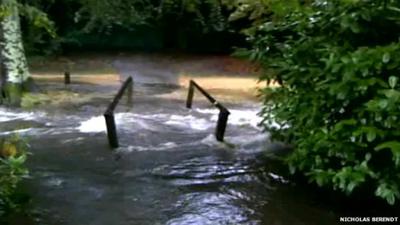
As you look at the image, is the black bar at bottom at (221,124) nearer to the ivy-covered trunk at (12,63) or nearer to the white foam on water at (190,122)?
the white foam on water at (190,122)

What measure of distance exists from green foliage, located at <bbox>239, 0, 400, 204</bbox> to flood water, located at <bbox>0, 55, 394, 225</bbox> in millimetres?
581

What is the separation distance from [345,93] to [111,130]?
12.0ft

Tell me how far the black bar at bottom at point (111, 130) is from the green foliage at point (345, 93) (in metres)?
2.21

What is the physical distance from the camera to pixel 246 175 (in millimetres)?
6148

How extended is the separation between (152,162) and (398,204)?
2909 millimetres

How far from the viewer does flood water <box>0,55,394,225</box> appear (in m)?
4.90

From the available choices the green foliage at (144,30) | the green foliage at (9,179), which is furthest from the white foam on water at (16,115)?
the green foliage at (144,30)

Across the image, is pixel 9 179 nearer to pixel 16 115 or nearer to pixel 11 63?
pixel 16 115

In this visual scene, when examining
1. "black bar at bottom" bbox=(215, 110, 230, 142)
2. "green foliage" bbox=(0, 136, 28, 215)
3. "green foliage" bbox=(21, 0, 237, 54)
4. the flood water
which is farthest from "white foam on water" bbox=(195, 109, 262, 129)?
"green foliage" bbox=(21, 0, 237, 54)

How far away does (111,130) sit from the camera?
281 inches

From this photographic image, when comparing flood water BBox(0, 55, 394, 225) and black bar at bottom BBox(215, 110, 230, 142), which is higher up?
black bar at bottom BBox(215, 110, 230, 142)

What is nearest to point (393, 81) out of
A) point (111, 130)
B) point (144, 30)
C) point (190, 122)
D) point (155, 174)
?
point (155, 174)

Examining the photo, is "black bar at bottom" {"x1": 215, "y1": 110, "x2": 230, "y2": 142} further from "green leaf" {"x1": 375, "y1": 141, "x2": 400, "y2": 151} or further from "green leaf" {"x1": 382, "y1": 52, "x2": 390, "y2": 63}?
"green leaf" {"x1": 375, "y1": 141, "x2": 400, "y2": 151}

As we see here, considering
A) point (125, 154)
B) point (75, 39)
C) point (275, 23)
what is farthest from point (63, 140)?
point (75, 39)
